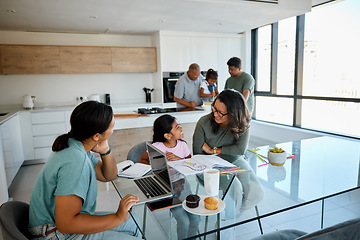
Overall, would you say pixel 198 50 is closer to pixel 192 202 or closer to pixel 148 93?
pixel 148 93

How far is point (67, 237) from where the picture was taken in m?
1.10

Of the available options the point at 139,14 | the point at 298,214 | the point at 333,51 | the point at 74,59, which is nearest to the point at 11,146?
the point at 74,59

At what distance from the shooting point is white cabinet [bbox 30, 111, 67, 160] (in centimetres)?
430

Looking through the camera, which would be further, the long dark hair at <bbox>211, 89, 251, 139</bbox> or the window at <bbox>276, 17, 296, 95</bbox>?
the window at <bbox>276, 17, 296, 95</bbox>

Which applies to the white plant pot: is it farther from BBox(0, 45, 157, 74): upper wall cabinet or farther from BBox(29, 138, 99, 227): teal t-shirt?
BBox(0, 45, 157, 74): upper wall cabinet

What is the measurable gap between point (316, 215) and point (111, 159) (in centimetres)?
193

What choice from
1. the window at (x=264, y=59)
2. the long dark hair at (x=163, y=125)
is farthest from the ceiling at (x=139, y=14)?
the long dark hair at (x=163, y=125)

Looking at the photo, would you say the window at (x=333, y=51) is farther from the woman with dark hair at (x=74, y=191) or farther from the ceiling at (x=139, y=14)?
the woman with dark hair at (x=74, y=191)

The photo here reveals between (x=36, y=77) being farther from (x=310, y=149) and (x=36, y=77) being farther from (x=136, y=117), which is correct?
(x=310, y=149)

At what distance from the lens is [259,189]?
139cm

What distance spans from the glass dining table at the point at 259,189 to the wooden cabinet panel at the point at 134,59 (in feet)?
12.3

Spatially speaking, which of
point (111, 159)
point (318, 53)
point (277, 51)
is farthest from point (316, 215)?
point (277, 51)

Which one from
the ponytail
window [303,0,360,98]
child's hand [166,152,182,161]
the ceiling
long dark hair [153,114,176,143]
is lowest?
child's hand [166,152,182,161]

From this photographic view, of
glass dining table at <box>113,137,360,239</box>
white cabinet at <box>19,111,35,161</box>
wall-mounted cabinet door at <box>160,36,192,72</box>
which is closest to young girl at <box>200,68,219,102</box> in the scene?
wall-mounted cabinet door at <box>160,36,192,72</box>
